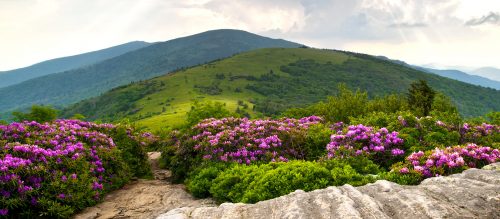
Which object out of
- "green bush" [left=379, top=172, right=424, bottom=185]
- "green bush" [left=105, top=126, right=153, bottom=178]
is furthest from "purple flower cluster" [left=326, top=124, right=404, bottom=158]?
"green bush" [left=105, top=126, right=153, bottom=178]

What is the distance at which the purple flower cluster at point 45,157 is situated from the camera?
10875 millimetres

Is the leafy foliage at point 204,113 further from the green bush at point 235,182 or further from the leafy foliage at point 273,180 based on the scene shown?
the green bush at point 235,182

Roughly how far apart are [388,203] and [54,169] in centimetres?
1061

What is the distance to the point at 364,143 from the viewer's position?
44.8ft

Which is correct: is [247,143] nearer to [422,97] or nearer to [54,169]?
[54,169]

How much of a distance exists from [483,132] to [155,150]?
1829 cm

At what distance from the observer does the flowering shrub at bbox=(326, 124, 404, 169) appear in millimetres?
12664

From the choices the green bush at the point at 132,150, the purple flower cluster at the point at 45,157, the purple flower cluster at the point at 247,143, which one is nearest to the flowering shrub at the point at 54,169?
the purple flower cluster at the point at 45,157

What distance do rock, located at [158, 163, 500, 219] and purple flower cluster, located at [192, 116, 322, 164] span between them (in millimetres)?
5974

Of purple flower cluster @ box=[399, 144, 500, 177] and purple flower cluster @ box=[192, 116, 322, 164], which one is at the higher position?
purple flower cluster @ box=[399, 144, 500, 177]

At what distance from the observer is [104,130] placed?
18.7m

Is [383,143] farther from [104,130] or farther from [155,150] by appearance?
[155,150]

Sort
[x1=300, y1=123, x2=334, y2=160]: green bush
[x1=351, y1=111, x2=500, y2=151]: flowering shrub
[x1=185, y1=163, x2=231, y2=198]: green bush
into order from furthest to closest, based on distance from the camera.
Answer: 1. [x1=300, y1=123, x2=334, y2=160]: green bush
2. [x1=351, y1=111, x2=500, y2=151]: flowering shrub
3. [x1=185, y1=163, x2=231, y2=198]: green bush

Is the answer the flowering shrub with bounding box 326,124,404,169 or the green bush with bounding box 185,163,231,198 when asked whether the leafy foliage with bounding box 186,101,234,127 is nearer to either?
the green bush with bounding box 185,163,231,198
